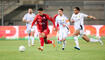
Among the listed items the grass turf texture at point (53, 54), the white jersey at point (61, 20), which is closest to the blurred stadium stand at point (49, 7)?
the white jersey at point (61, 20)

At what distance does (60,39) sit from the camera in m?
17.1

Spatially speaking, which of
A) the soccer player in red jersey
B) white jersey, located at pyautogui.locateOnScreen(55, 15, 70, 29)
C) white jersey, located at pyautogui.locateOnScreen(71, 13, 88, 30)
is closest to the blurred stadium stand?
white jersey, located at pyautogui.locateOnScreen(55, 15, 70, 29)

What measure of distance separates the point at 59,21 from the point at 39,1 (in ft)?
47.5

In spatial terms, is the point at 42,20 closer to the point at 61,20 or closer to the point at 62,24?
the point at 61,20

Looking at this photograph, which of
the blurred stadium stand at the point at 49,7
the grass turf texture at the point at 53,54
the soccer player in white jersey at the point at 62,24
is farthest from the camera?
the blurred stadium stand at the point at 49,7

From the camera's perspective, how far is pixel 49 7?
3070cm

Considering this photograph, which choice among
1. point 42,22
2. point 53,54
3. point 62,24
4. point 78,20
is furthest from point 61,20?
point 53,54

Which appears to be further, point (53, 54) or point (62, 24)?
point (62, 24)

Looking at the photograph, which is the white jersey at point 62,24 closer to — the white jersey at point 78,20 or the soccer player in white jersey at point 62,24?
the soccer player in white jersey at point 62,24

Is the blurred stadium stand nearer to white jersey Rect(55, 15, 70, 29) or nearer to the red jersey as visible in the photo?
white jersey Rect(55, 15, 70, 29)

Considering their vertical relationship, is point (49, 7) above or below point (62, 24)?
above

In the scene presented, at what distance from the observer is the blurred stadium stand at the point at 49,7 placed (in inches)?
1138

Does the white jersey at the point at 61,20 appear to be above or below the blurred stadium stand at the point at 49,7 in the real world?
below

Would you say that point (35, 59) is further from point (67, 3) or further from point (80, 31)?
point (67, 3)
